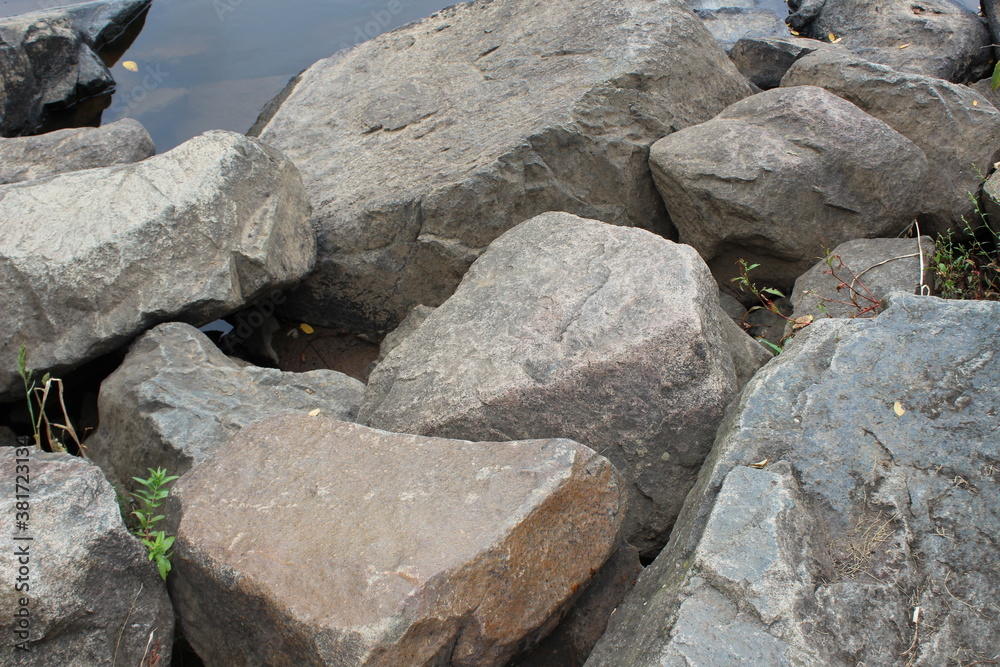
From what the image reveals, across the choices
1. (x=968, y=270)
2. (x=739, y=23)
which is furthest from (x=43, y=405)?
(x=739, y=23)

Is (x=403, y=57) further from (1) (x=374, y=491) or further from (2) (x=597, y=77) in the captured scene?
(1) (x=374, y=491)

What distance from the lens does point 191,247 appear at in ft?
9.77

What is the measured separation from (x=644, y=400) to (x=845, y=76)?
8.20 feet

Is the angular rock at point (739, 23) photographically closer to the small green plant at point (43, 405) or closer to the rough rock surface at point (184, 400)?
the rough rock surface at point (184, 400)

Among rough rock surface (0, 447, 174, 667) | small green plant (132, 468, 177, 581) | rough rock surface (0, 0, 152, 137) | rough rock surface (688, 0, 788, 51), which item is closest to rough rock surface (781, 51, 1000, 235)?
rough rock surface (688, 0, 788, 51)

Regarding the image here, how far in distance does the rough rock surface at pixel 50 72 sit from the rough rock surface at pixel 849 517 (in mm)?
5103

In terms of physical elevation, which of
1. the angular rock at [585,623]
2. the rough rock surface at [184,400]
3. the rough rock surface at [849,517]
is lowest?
the angular rock at [585,623]

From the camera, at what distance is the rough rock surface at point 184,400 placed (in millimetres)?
2572

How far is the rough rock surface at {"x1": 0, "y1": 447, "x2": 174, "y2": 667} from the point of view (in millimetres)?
1647

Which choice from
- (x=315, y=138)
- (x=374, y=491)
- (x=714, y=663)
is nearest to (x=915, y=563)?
(x=714, y=663)

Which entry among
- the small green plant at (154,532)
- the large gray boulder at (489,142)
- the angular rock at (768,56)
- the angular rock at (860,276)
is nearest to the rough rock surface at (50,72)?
the large gray boulder at (489,142)

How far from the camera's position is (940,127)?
3.64 meters

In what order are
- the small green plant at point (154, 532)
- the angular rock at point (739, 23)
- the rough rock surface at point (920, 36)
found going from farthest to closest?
the angular rock at point (739, 23) → the rough rock surface at point (920, 36) → the small green plant at point (154, 532)

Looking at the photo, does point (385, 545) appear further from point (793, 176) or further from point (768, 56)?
point (768, 56)
